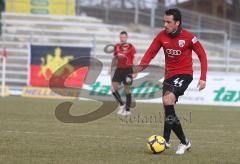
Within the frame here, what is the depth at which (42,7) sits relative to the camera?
106ft

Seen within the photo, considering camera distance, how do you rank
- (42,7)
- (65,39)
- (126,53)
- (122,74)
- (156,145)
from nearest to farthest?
1. (156,145)
2. (126,53)
3. (122,74)
4. (65,39)
5. (42,7)

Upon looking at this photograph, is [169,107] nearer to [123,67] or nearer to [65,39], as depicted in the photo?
[123,67]

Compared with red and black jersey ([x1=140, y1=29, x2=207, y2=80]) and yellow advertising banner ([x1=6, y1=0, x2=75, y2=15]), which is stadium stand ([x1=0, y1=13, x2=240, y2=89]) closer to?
yellow advertising banner ([x1=6, y1=0, x2=75, y2=15])

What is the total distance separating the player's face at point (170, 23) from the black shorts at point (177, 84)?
0.71m

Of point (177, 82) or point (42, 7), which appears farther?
point (42, 7)

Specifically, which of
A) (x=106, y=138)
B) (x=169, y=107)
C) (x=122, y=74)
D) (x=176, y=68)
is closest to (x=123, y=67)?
(x=122, y=74)

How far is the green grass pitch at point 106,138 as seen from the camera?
889 centimetres

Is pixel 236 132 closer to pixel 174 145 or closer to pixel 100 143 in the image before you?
pixel 174 145

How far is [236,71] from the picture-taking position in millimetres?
27328

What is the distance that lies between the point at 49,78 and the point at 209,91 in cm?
714

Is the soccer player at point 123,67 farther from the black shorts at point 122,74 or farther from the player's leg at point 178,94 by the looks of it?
the player's leg at point 178,94

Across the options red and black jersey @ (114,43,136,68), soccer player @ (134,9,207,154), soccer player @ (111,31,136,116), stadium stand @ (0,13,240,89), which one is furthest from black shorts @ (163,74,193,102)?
stadium stand @ (0,13,240,89)

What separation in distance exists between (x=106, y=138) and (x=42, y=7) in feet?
71.8

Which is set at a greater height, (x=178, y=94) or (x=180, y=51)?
(x=180, y=51)
